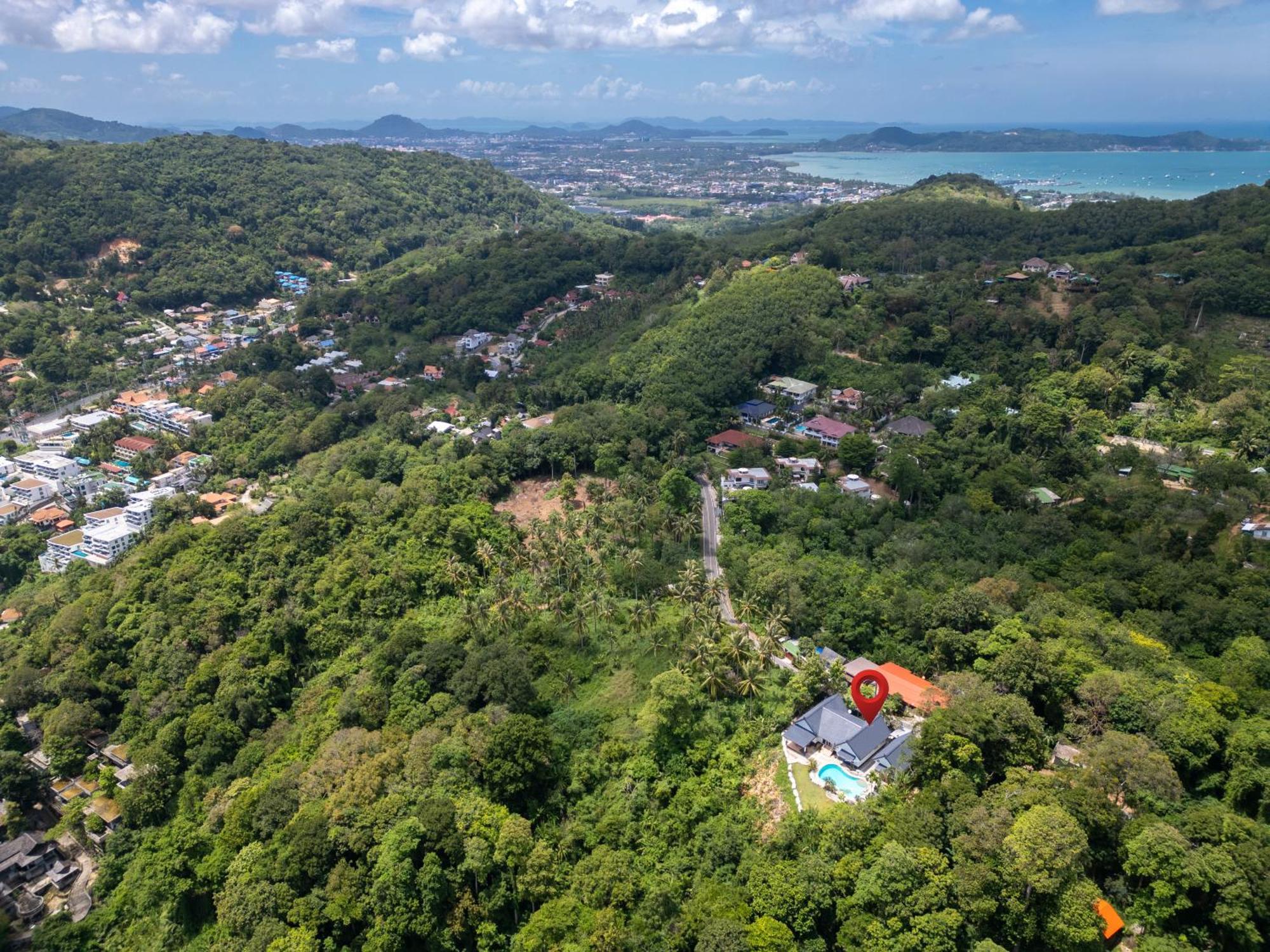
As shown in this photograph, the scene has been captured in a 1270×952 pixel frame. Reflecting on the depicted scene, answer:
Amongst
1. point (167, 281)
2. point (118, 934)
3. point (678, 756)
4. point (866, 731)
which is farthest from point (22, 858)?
point (167, 281)

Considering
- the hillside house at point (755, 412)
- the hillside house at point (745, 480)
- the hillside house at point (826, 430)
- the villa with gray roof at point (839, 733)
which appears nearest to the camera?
the villa with gray roof at point (839, 733)

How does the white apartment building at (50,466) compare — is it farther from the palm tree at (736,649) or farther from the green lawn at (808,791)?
the green lawn at (808,791)

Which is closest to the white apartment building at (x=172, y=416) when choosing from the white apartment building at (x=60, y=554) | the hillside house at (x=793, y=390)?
the white apartment building at (x=60, y=554)

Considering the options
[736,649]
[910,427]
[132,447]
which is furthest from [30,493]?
[910,427]

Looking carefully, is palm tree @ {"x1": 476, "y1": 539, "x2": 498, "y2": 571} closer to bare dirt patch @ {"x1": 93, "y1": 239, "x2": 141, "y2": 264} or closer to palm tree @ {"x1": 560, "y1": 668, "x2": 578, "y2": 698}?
palm tree @ {"x1": 560, "y1": 668, "x2": 578, "y2": 698}

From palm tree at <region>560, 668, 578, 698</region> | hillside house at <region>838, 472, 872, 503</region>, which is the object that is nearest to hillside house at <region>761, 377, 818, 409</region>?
hillside house at <region>838, 472, 872, 503</region>

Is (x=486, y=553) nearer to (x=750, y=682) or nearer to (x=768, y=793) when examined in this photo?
(x=750, y=682)

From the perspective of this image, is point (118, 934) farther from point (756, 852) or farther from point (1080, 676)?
point (1080, 676)
